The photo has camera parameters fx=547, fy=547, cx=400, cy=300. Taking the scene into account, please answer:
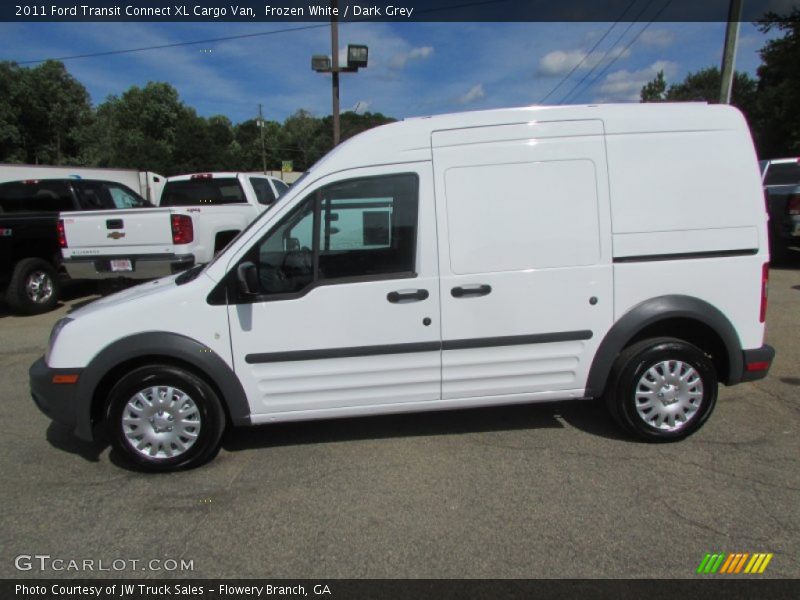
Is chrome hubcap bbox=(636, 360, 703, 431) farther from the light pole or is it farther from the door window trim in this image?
the light pole

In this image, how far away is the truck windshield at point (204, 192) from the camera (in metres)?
9.48

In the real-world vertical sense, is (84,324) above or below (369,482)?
above

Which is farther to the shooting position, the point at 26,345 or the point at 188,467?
the point at 26,345

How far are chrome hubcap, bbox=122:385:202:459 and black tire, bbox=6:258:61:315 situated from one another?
616cm

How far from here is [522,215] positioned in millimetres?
3416

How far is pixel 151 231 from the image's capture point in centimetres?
721

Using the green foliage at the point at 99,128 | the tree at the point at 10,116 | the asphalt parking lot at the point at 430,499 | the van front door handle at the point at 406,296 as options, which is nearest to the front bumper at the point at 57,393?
the asphalt parking lot at the point at 430,499

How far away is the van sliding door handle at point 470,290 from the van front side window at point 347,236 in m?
0.30

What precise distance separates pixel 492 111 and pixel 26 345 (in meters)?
6.24

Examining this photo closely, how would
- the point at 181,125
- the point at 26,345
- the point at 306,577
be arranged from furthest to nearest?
the point at 181,125 → the point at 26,345 → the point at 306,577

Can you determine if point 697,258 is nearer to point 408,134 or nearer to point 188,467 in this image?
point 408,134

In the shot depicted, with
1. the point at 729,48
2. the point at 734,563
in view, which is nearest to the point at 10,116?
the point at 729,48

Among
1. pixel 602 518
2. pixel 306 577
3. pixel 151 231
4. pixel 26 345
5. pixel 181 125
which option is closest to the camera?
pixel 306 577

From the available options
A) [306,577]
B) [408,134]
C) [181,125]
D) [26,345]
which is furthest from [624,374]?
[181,125]
